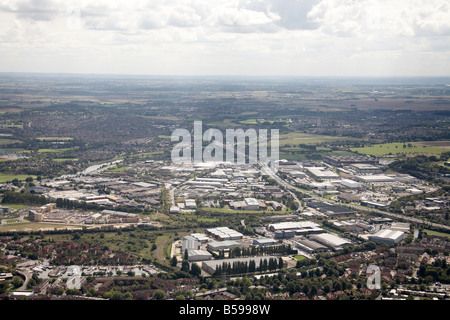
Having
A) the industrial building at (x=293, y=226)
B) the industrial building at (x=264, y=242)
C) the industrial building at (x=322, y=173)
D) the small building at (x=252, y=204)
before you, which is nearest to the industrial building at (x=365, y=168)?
the industrial building at (x=322, y=173)

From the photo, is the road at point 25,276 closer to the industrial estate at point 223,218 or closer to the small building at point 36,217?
the industrial estate at point 223,218

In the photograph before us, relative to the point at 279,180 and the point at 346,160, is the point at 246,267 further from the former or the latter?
the point at 346,160

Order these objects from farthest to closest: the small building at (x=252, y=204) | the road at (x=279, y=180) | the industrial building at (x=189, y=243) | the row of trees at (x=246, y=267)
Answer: the road at (x=279, y=180) < the small building at (x=252, y=204) < the industrial building at (x=189, y=243) < the row of trees at (x=246, y=267)

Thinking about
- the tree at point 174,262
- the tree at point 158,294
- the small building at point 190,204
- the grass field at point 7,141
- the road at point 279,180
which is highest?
the grass field at point 7,141

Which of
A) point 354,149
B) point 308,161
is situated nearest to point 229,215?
point 308,161

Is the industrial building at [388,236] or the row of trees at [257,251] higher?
the row of trees at [257,251]

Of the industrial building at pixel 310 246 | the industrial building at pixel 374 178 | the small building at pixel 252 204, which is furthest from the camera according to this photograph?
the industrial building at pixel 374 178

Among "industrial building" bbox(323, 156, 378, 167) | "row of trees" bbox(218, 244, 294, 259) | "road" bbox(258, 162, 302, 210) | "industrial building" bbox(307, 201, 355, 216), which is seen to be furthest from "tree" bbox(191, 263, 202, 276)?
"industrial building" bbox(323, 156, 378, 167)

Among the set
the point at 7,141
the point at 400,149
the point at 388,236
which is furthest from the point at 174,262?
the point at 7,141
